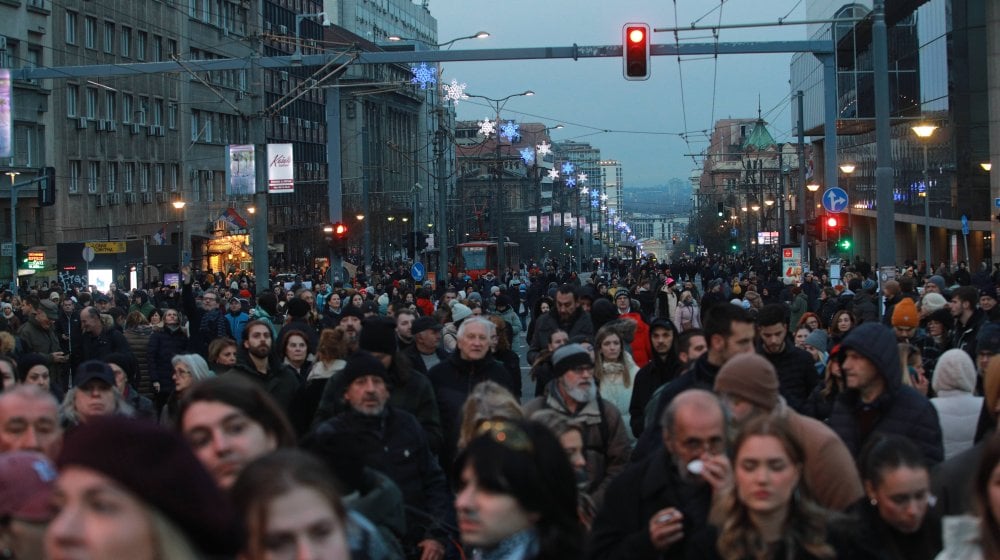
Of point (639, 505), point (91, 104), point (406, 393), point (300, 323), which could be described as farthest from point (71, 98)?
point (639, 505)

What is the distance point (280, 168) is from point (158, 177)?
36.5 metres

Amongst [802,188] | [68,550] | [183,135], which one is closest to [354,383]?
[68,550]

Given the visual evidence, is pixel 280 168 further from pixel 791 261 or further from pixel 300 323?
pixel 300 323

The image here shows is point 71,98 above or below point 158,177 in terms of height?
above

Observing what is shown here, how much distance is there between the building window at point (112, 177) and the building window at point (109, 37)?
4.65 m

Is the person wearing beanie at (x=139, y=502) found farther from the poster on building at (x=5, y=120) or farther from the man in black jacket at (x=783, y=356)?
the poster on building at (x=5, y=120)

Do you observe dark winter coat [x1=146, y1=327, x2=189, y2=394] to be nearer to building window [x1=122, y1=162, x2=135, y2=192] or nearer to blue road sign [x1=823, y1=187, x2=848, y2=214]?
blue road sign [x1=823, y1=187, x2=848, y2=214]

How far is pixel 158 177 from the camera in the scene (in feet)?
223

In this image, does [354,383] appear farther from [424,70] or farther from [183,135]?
[183,135]

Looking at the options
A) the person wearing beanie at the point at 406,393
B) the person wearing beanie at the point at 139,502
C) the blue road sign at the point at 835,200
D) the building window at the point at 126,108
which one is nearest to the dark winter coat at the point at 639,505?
the person wearing beanie at the point at 139,502

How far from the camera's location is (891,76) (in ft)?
211

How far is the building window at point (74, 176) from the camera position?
2290 inches

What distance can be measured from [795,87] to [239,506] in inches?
3567

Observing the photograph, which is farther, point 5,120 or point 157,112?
point 157,112
